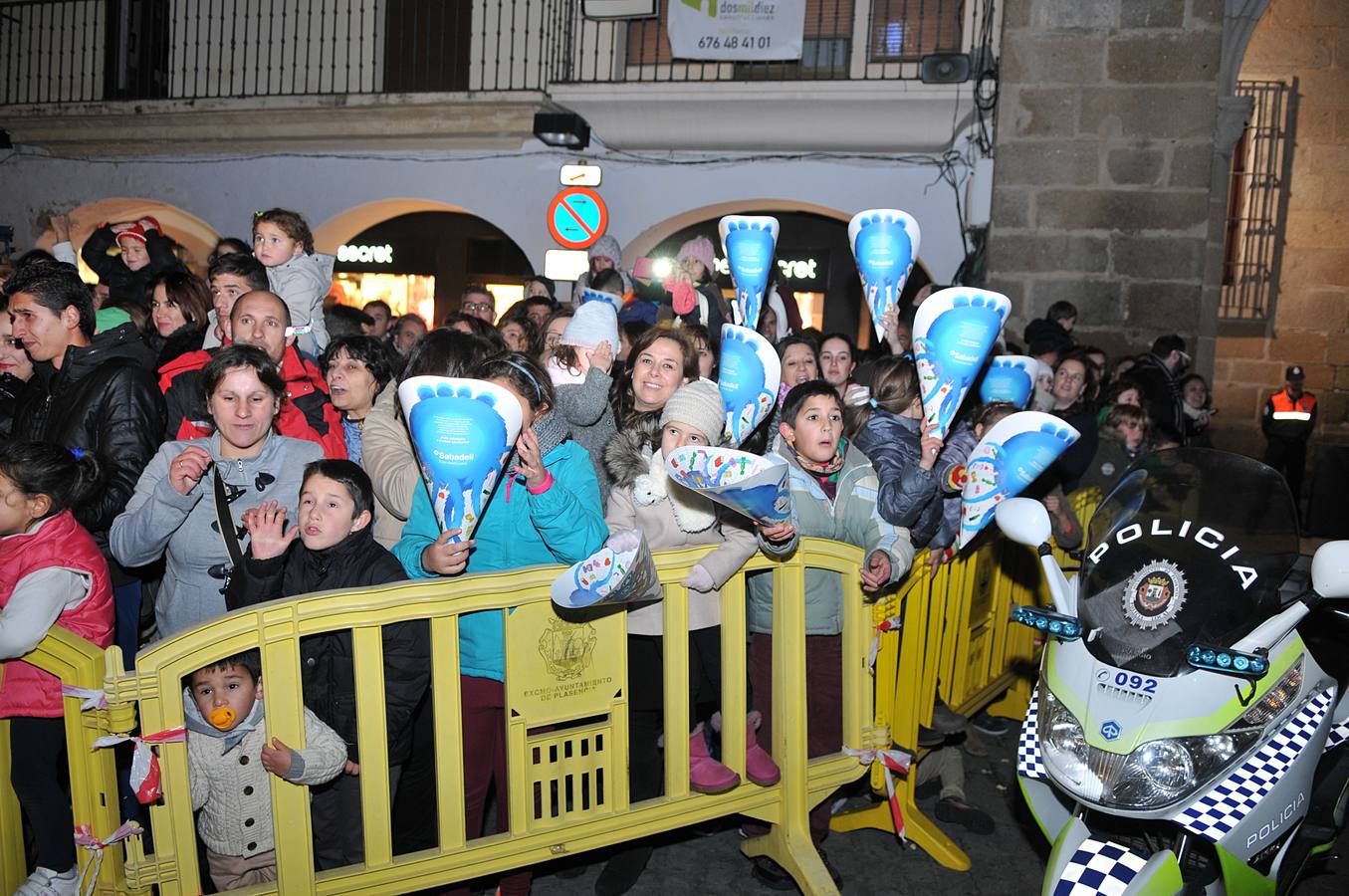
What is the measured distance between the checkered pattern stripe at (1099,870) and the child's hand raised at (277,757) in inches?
77.1

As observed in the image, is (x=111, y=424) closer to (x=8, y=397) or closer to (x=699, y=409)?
(x=8, y=397)

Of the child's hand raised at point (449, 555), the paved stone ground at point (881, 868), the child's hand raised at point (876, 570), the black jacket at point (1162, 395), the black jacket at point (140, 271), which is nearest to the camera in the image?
the child's hand raised at point (449, 555)

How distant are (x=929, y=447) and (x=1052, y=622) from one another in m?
0.99

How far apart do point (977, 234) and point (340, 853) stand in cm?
886

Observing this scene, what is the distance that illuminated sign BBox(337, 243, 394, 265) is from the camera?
1600 cm

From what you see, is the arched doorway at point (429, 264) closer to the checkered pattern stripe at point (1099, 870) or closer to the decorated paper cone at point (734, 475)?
the decorated paper cone at point (734, 475)

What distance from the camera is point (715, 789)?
11.2 feet

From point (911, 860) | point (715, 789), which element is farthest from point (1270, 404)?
point (715, 789)

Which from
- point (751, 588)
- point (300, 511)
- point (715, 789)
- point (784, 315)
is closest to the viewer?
point (300, 511)

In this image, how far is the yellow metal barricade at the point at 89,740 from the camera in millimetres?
2512

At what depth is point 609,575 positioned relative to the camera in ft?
9.14

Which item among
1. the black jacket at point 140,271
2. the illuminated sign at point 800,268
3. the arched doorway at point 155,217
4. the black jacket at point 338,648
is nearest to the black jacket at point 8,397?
the black jacket at point 140,271

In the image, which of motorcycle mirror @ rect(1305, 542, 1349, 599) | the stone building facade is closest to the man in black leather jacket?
motorcycle mirror @ rect(1305, 542, 1349, 599)

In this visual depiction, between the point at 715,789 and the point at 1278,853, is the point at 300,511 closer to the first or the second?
the point at 715,789
